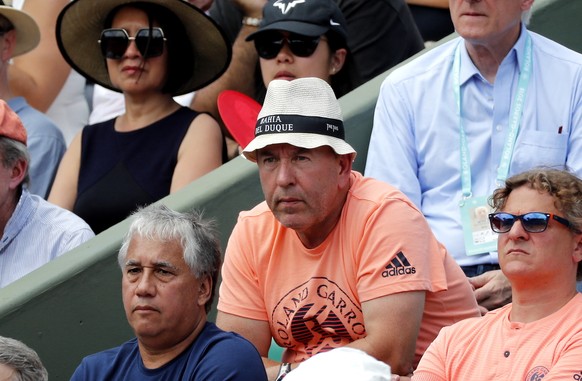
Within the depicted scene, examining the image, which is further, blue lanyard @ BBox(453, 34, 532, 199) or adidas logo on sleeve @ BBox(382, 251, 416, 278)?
blue lanyard @ BBox(453, 34, 532, 199)

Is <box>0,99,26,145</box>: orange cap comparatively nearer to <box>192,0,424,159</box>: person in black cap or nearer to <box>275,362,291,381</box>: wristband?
<box>192,0,424,159</box>: person in black cap

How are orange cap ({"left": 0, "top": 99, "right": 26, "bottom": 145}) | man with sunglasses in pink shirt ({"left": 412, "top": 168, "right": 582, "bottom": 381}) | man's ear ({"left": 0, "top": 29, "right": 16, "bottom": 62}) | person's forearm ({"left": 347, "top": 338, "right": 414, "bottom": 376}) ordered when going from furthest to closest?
man's ear ({"left": 0, "top": 29, "right": 16, "bottom": 62}), orange cap ({"left": 0, "top": 99, "right": 26, "bottom": 145}), person's forearm ({"left": 347, "top": 338, "right": 414, "bottom": 376}), man with sunglasses in pink shirt ({"left": 412, "top": 168, "right": 582, "bottom": 381})

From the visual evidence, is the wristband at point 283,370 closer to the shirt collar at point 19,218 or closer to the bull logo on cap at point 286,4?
the shirt collar at point 19,218

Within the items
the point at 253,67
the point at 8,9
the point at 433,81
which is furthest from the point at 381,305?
the point at 8,9

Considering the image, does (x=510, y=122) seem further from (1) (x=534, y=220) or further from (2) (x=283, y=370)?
(2) (x=283, y=370)

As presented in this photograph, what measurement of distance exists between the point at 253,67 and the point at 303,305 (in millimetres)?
2466

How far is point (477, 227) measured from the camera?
5062 mm

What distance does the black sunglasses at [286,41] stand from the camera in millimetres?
5906

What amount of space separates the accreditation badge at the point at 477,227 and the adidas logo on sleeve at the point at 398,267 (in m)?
0.70

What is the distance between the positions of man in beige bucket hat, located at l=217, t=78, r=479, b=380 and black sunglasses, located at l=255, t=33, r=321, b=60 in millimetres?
1266

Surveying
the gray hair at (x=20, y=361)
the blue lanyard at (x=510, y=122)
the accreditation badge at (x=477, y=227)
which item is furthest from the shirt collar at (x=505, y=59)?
the gray hair at (x=20, y=361)

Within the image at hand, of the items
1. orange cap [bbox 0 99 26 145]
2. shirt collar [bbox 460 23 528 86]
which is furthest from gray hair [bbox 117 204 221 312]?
shirt collar [bbox 460 23 528 86]

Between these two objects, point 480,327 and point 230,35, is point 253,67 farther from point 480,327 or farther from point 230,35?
point 480,327

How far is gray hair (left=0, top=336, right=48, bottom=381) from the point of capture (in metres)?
3.96
